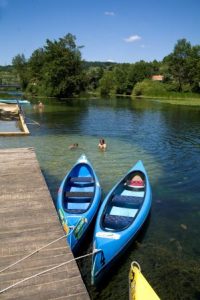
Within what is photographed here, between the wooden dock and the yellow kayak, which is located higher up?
the wooden dock

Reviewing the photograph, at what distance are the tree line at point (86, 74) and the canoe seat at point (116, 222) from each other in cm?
7752

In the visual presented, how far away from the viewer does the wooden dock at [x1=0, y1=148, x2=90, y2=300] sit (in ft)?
21.5

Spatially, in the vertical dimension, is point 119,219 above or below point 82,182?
below

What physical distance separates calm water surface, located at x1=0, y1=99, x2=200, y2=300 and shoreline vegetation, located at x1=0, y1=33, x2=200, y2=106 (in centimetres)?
4665

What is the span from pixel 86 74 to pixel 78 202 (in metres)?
85.8

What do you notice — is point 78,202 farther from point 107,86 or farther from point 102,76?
point 102,76

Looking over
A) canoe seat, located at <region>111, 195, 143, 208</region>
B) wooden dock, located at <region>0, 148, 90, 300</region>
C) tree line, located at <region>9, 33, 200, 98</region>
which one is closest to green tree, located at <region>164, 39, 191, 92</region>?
tree line, located at <region>9, 33, 200, 98</region>

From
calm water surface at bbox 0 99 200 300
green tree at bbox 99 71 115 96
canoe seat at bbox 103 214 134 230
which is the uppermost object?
green tree at bbox 99 71 115 96

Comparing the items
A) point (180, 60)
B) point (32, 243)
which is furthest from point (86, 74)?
point (32, 243)

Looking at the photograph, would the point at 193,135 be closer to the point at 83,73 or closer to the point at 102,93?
the point at 83,73

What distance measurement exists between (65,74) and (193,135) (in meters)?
59.1

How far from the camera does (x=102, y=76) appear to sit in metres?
132

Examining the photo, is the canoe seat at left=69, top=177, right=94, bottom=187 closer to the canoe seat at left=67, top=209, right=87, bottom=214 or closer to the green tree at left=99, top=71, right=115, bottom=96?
the canoe seat at left=67, top=209, right=87, bottom=214

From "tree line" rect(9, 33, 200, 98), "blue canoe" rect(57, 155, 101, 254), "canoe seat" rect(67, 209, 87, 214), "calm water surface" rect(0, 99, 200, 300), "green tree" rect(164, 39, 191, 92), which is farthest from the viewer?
"green tree" rect(164, 39, 191, 92)
